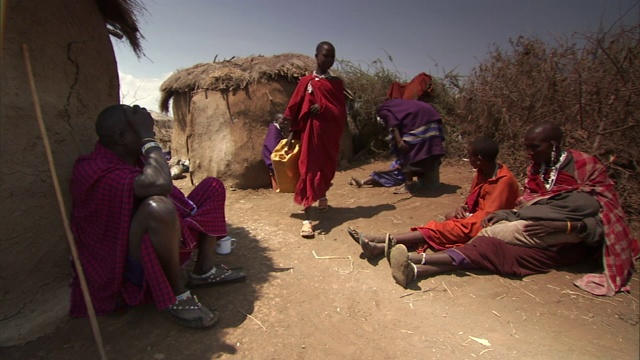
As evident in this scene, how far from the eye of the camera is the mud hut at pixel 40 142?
6.61 feet

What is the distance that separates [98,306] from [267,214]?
8.37 feet

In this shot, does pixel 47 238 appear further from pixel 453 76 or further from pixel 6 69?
pixel 453 76

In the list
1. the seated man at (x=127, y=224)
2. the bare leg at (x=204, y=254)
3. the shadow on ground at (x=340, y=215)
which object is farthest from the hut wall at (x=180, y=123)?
the seated man at (x=127, y=224)

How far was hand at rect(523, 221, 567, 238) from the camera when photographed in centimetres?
272

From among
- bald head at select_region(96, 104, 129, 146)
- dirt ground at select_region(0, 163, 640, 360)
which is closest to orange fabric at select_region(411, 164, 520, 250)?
dirt ground at select_region(0, 163, 640, 360)

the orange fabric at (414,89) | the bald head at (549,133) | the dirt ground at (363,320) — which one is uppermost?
the orange fabric at (414,89)

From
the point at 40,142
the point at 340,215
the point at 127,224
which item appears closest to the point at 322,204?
the point at 340,215

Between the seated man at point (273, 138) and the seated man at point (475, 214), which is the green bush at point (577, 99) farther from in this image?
the seated man at point (273, 138)

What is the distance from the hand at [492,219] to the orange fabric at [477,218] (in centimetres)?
6

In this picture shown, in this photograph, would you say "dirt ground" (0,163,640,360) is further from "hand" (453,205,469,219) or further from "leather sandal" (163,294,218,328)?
"hand" (453,205,469,219)

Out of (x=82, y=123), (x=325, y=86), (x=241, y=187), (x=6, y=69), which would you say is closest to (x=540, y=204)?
(x=325, y=86)

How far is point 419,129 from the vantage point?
4.97 m

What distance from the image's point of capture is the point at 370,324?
2.40m

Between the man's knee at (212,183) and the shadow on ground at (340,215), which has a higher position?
the man's knee at (212,183)
